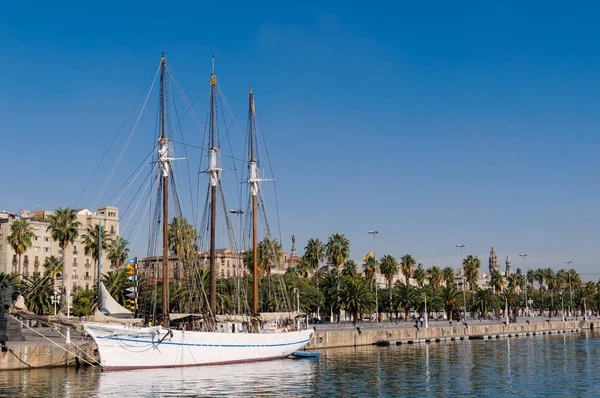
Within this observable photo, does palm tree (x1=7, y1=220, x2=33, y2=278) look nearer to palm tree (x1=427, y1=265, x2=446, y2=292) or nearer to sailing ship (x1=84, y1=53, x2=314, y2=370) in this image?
sailing ship (x1=84, y1=53, x2=314, y2=370)

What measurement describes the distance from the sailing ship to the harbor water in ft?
3.91

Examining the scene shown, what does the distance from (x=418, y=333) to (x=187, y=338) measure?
53.8 metres

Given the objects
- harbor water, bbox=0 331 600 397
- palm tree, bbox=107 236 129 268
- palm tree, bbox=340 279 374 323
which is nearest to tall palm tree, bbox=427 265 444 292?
palm tree, bbox=340 279 374 323

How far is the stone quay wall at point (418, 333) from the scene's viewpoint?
91438 millimetres

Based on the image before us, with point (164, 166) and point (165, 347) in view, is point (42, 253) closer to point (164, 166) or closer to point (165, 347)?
point (164, 166)

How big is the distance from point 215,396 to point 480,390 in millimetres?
18553

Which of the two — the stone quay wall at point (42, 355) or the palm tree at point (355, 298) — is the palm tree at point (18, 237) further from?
the stone quay wall at point (42, 355)

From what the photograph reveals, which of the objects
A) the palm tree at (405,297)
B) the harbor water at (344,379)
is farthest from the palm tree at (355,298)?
the harbor water at (344,379)

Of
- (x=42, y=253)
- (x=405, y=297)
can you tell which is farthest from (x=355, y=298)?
(x=42, y=253)

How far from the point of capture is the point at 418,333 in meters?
108

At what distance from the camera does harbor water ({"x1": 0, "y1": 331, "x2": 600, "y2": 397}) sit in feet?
158

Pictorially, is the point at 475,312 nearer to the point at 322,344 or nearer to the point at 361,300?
the point at 361,300

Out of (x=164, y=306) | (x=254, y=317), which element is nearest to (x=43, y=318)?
(x=164, y=306)

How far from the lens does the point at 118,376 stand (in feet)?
186
